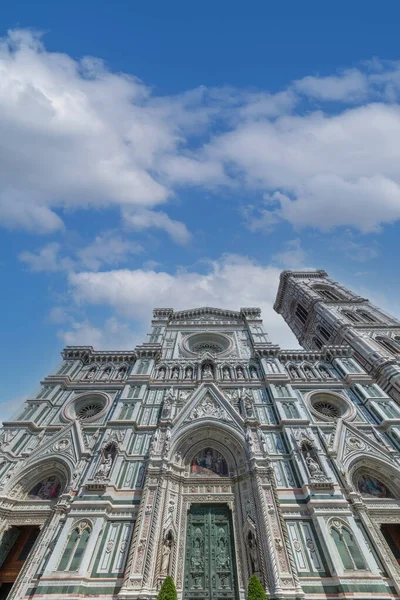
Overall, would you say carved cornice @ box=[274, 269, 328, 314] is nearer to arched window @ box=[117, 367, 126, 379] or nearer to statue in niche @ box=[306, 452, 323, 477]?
arched window @ box=[117, 367, 126, 379]

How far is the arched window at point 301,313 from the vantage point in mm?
34781

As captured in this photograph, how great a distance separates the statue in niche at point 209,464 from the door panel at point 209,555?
141 cm

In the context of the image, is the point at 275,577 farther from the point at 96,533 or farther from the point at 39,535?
the point at 39,535

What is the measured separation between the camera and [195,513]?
13.1 meters

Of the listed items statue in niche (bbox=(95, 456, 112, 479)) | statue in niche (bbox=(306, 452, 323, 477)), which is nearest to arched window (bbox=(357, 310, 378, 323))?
statue in niche (bbox=(306, 452, 323, 477))

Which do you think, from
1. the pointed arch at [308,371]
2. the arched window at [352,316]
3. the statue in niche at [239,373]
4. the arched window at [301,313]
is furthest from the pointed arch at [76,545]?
Result: the arched window at [301,313]

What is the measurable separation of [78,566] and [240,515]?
6218mm

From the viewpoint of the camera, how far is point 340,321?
2658 centimetres

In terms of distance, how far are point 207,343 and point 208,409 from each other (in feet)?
28.1

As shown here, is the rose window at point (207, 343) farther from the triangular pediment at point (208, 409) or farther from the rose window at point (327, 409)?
the rose window at point (327, 409)

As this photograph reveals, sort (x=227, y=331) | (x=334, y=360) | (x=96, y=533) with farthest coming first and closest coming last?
(x=227, y=331), (x=334, y=360), (x=96, y=533)

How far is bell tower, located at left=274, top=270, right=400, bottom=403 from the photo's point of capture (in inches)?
810

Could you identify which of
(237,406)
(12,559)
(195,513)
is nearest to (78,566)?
(12,559)

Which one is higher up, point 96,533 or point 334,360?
point 334,360
